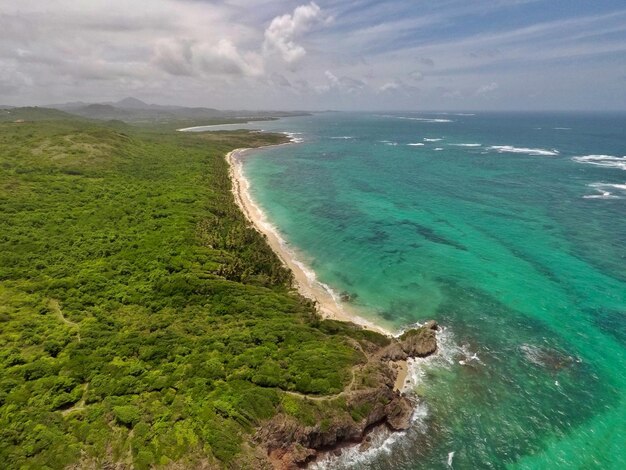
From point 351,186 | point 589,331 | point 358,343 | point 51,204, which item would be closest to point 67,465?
point 358,343

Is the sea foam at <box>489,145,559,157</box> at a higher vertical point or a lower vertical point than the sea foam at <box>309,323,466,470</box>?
lower

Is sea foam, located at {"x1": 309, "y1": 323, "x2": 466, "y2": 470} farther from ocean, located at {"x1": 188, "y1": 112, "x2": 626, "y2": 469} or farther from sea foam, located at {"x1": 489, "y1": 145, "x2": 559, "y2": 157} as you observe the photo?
sea foam, located at {"x1": 489, "y1": 145, "x2": 559, "y2": 157}

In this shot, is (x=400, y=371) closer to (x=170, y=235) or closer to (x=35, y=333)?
(x=35, y=333)

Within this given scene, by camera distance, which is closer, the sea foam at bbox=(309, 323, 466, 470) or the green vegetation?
the green vegetation

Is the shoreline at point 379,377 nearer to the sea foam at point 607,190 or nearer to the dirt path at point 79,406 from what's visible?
the dirt path at point 79,406

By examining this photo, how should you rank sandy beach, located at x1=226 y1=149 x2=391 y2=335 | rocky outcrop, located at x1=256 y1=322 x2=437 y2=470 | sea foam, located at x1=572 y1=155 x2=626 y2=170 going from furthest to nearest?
1. sea foam, located at x1=572 y1=155 x2=626 y2=170
2. sandy beach, located at x1=226 y1=149 x2=391 y2=335
3. rocky outcrop, located at x1=256 y1=322 x2=437 y2=470

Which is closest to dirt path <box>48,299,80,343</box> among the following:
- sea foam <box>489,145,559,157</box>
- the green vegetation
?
the green vegetation

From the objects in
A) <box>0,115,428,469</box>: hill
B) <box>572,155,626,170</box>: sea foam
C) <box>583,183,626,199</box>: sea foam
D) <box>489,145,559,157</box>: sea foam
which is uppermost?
<box>0,115,428,469</box>: hill

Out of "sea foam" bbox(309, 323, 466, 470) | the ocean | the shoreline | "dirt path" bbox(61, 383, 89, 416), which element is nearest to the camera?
"dirt path" bbox(61, 383, 89, 416)
